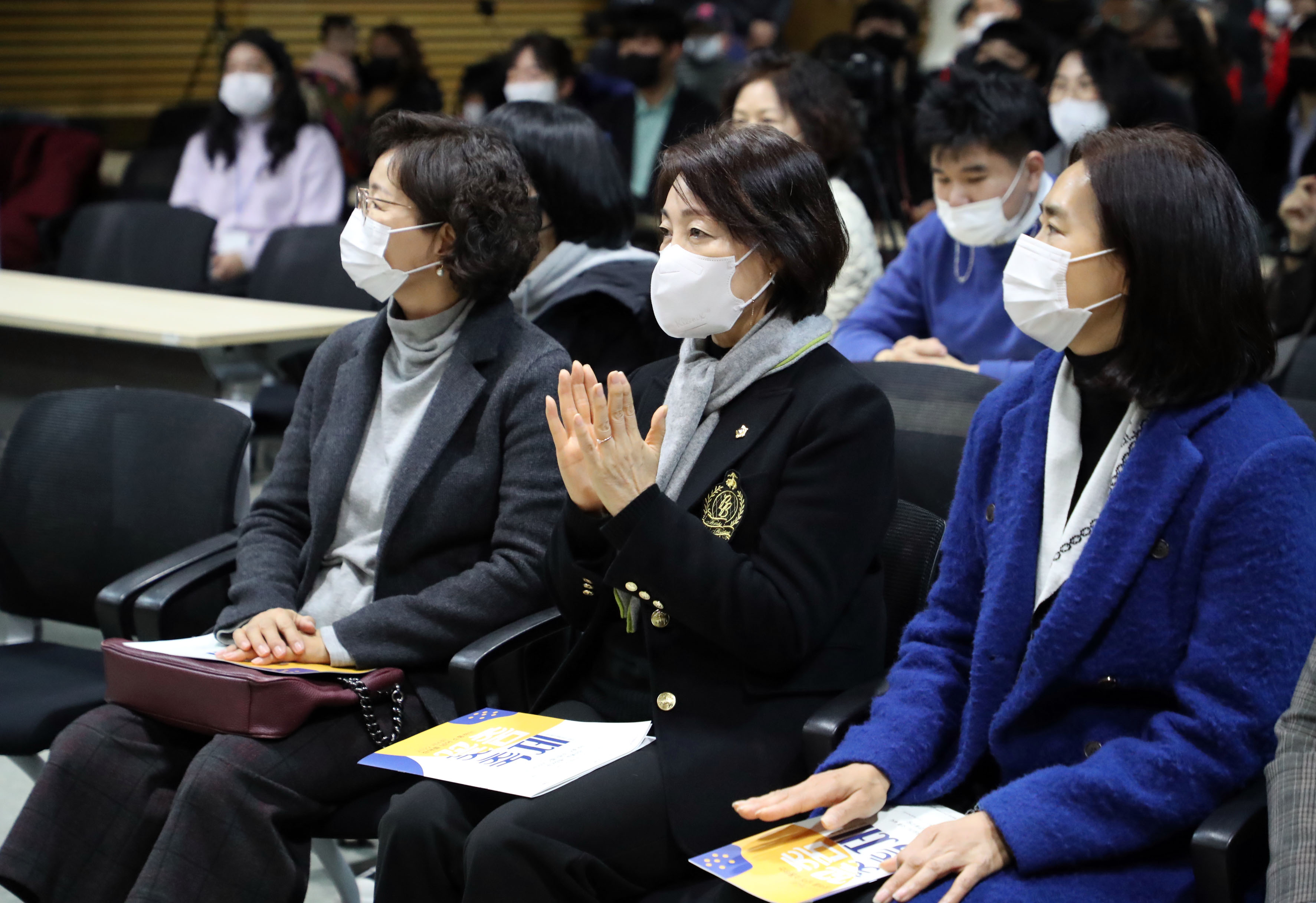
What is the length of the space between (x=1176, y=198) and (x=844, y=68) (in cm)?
469

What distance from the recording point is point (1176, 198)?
5.26 feet

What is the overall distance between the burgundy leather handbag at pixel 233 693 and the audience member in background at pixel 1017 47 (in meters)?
3.97

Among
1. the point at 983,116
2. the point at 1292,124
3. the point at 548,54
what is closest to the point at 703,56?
the point at 548,54

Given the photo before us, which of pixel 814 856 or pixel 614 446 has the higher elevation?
pixel 614 446

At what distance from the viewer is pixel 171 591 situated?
7.73ft

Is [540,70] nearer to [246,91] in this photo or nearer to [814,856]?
[246,91]

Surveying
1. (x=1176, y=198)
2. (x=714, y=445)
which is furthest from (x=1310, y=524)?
(x=714, y=445)

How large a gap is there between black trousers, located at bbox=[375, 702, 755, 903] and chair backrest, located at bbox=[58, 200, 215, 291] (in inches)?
131

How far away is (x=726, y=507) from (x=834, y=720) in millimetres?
324

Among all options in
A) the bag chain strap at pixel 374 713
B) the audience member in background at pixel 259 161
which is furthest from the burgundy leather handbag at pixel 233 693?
the audience member in background at pixel 259 161

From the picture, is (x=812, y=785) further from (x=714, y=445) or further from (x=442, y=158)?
(x=442, y=158)

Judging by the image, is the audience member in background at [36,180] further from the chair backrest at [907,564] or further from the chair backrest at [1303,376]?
the chair backrest at [1303,376]

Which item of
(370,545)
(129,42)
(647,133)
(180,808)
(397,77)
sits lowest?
(180,808)

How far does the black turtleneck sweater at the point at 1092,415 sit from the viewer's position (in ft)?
5.68
